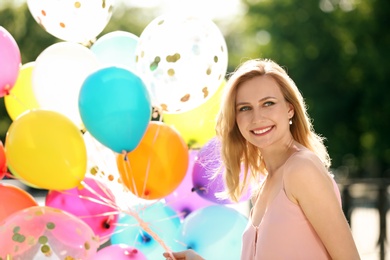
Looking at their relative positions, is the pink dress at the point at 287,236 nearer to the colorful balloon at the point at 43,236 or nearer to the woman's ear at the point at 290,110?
the woman's ear at the point at 290,110

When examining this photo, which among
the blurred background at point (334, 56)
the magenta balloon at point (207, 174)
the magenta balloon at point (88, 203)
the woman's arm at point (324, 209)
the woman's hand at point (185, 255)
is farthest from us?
the blurred background at point (334, 56)

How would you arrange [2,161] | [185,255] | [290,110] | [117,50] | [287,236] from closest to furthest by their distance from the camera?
[287,236]
[290,110]
[185,255]
[2,161]
[117,50]

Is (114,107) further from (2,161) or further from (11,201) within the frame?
(11,201)

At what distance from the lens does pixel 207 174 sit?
4.19 m

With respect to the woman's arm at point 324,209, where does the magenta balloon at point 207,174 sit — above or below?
below

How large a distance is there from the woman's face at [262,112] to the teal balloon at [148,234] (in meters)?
1.21

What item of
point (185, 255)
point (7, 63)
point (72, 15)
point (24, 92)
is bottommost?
point (185, 255)

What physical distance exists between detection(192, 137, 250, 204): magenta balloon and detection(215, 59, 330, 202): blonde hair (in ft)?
1.99

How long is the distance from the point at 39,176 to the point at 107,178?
0.58 m

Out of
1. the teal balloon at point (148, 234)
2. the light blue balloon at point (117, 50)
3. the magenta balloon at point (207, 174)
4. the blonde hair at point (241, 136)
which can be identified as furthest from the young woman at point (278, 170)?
the light blue balloon at point (117, 50)

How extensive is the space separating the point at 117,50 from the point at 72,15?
0.36m

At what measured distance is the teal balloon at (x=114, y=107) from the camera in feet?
11.6

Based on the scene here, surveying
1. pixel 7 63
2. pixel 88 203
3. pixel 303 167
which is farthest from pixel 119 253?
pixel 303 167

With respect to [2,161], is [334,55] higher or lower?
lower
